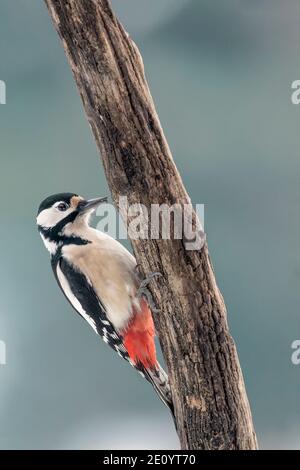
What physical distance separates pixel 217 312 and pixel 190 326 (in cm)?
8

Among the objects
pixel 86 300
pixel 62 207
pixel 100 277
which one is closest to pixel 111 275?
pixel 100 277

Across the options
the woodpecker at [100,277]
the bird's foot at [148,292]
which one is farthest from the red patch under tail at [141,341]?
the bird's foot at [148,292]

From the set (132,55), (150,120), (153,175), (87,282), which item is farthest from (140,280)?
(132,55)

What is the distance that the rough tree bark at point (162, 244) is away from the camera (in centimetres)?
139

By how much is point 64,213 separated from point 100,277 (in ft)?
0.73

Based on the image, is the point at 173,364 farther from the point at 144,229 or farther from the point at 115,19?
the point at 115,19

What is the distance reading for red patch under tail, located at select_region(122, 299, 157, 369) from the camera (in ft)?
5.75

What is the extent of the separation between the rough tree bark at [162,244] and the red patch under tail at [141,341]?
8.6 inches

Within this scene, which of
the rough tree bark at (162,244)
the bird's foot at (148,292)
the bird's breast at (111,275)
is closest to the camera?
the rough tree bark at (162,244)

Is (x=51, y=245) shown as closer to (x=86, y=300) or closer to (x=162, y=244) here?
(x=86, y=300)

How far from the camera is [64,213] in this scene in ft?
5.75

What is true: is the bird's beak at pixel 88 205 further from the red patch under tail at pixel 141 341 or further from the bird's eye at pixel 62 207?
the red patch under tail at pixel 141 341

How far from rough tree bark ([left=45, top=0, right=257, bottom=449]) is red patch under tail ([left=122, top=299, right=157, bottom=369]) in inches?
8.6
